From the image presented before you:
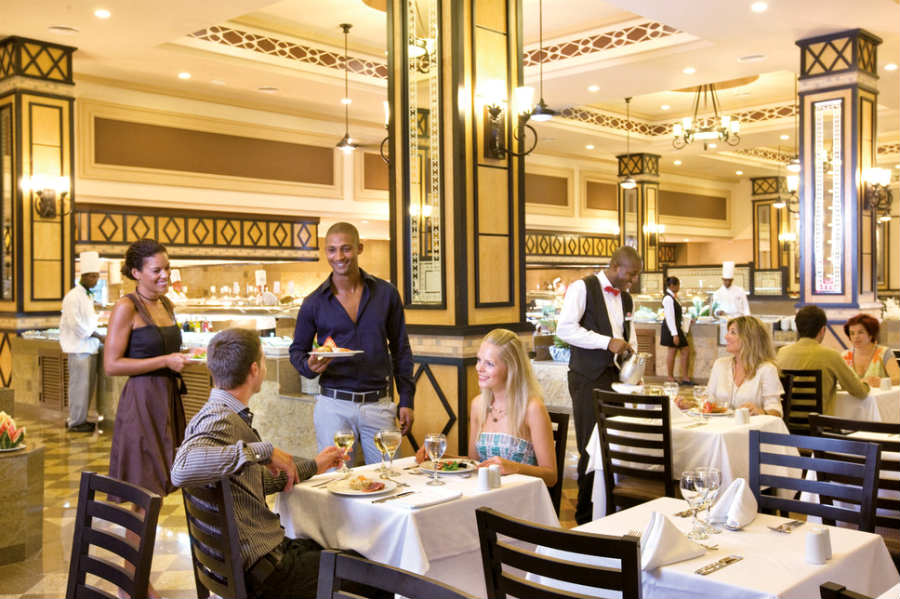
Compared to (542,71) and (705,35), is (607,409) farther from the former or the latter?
(542,71)

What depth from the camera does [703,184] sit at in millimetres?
21672

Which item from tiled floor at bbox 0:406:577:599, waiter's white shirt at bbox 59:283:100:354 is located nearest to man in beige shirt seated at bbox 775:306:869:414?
tiled floor at bbox 0:406:577:599

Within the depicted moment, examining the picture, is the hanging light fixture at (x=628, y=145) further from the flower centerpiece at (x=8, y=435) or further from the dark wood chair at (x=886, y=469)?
the flower centerpiece at (x=8, y=435)

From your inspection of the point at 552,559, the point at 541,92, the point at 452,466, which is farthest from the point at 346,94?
the point at 552,559

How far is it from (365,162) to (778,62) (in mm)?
6428

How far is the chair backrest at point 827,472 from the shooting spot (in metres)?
2.85

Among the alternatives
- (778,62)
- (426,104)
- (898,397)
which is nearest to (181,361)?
(426,104)

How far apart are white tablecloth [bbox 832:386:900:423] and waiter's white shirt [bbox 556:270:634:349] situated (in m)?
1.39

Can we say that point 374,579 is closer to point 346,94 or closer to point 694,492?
point 694,492

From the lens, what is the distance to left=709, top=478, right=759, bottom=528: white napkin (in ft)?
8.59

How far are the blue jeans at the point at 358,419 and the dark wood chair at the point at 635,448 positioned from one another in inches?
43.9

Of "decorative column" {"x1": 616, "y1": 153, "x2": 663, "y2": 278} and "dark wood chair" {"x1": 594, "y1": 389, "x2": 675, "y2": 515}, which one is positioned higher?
"decorative column" {"x1": 616, "y1": 153, "x2": 663, "y2": 278}

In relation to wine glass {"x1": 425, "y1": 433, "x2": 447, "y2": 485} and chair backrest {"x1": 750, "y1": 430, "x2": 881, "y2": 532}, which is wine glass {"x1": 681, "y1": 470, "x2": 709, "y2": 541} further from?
wine glass {"x1": 425, "y1": 433, "x2": 447, "y2": 485}

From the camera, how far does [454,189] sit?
18.9ft
